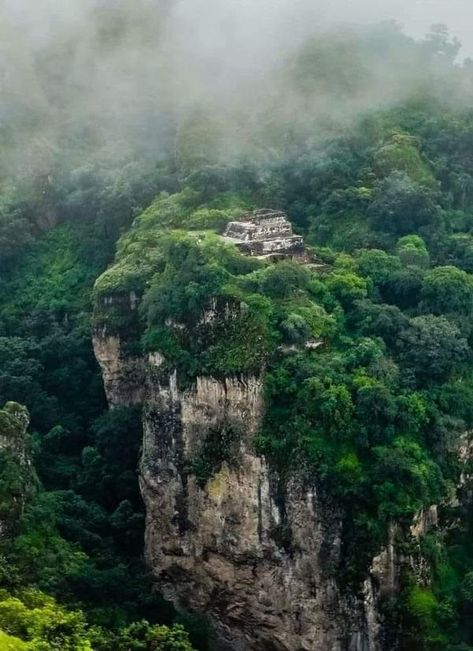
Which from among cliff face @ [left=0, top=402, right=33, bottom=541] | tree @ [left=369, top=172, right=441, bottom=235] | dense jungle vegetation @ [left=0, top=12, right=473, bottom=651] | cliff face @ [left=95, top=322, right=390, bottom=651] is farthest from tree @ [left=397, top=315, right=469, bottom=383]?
cliff face @ [left=0, top=402, right=33, bottom=541]

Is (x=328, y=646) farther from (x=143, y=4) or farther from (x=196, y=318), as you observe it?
(x=143, y=4)

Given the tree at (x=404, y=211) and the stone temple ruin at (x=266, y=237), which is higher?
the tree at (x=404, y=211)

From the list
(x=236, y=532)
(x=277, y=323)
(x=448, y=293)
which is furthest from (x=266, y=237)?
(x=236, y=532)

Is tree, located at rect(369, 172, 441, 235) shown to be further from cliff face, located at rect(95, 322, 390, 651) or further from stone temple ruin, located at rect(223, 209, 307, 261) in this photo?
cliff face, located at rect(95, 322, 390, 651)

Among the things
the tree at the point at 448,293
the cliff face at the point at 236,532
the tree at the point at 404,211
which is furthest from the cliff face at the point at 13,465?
the tree at the point at 404,211

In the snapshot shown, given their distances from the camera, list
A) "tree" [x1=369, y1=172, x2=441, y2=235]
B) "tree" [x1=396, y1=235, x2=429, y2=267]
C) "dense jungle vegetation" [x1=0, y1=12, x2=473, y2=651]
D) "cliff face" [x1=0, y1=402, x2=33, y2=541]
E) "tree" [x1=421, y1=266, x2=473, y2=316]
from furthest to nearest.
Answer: "tree" [x1=369, y1=172, x2=441, y2=235]
"tree" [x1=396, y1=235, x2=429, y2=267]
"tree" [x1=421, y1=266, x2=473, y2=316]
"cliff face" [x1=0, y1=402, x2=33, y2=541]
"dense jungle vegetation" [x1=0, y1=12, x2=473, y2=651]

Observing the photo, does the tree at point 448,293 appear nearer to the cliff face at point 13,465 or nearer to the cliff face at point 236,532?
the cliff face at point 236,532
